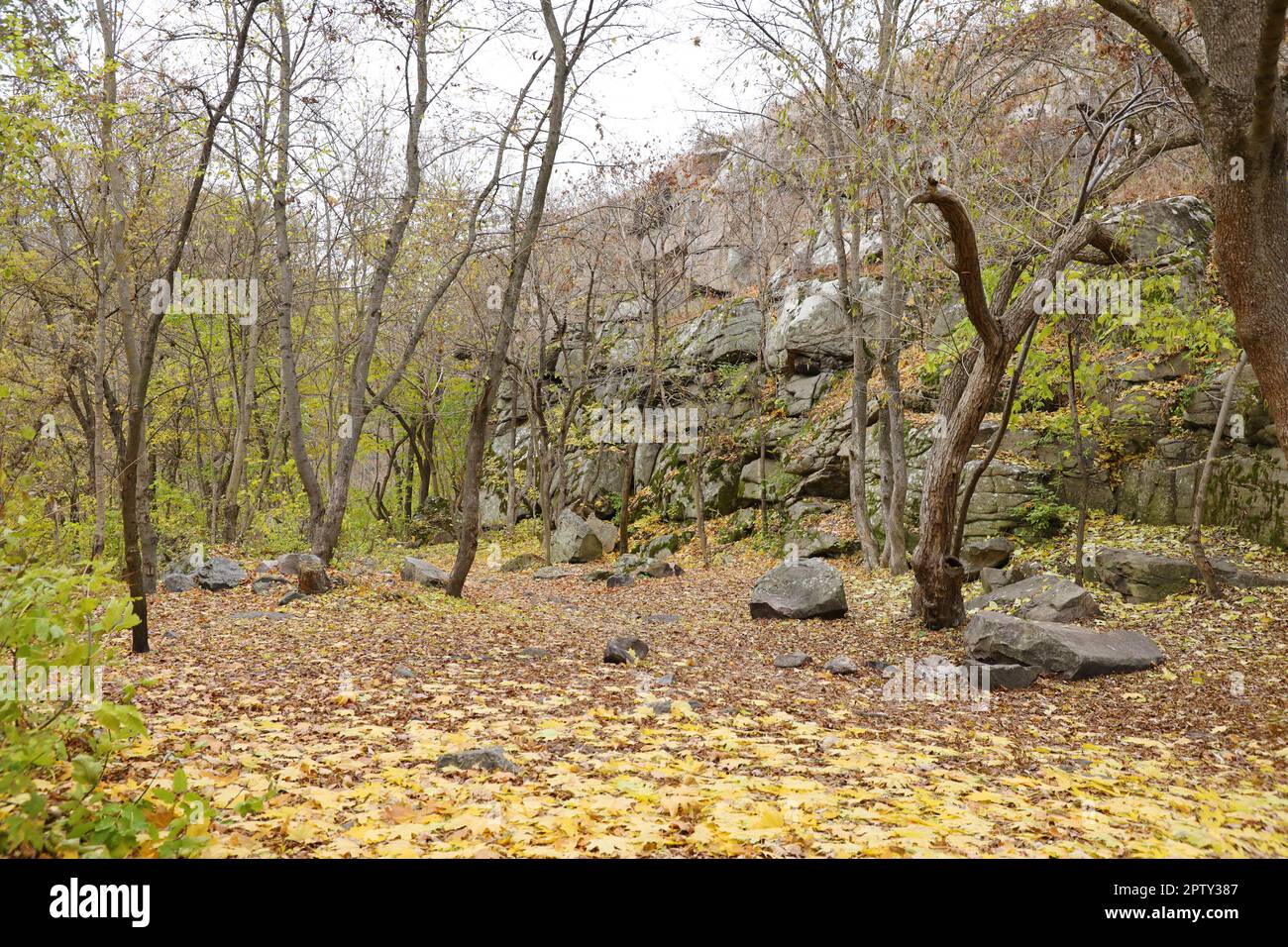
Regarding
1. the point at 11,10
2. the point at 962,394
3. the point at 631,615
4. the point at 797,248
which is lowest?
the point at 631,615

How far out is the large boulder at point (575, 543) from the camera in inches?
870

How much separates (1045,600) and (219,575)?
11.8 m

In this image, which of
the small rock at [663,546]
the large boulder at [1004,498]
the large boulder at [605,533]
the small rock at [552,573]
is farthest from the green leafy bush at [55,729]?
the large boulder at [605,533]

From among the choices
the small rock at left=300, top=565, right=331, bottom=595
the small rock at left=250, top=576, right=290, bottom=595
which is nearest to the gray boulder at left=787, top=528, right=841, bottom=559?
the small rock at left=300, top=565, right=331, bottom=595

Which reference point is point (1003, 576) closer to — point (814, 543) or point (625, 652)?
point (625, 652)

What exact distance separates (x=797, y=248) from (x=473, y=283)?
10.5 metres

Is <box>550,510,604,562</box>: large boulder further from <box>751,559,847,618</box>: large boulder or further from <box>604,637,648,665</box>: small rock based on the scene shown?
<box>604,637,648,665</box>: small rock

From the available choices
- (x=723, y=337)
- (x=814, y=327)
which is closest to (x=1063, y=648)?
(x=814, y=327)

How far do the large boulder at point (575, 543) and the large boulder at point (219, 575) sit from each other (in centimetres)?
1061

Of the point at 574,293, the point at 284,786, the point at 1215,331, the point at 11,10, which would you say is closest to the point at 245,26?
the point at 11,10

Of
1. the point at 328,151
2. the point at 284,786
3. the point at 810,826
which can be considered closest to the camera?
the point at 810,826

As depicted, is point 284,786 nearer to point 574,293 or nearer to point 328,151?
point 328,151

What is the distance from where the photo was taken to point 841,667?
26.8 ft

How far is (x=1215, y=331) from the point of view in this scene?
933 centimetres
